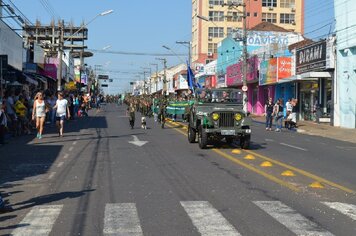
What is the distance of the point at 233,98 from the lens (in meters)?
18.5

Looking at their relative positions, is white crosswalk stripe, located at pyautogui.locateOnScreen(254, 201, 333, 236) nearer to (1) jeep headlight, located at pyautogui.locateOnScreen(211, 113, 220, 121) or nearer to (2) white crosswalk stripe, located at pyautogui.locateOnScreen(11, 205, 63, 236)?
(2) white crosswalk stripe, located at pyautogui.locateOnScreen(11, 205, 63, 236)

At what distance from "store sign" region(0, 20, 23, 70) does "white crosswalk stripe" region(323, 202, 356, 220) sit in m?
22.0

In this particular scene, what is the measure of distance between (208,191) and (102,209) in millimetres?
2268

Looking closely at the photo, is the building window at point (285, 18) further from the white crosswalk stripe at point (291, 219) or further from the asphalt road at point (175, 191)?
the white crosswalk stripe at point (291, 219)

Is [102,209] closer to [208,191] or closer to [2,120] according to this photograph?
[208,191]

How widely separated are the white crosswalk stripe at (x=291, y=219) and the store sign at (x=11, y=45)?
21648 millimetres

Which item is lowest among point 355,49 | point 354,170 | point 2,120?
point 354,170

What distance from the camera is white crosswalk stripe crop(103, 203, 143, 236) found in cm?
659

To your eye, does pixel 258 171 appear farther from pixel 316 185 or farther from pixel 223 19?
pixel 223 19

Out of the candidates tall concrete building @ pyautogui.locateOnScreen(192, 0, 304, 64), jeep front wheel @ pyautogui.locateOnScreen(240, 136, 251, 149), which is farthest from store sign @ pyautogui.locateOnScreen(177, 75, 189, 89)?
jeep front wheel @ pyautogui.locateOnScreen(240, 136, 251, 149)

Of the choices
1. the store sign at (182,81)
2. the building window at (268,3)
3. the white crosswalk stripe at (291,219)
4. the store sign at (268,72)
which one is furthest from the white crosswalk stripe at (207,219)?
the building window at (268,3)

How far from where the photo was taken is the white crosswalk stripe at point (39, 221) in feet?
21.5

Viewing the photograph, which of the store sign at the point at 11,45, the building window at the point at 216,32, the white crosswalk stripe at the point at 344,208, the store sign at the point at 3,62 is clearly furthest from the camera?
the building window at the point at 216,32

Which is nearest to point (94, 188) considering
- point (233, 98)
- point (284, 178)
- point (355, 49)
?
point (284, 178)
